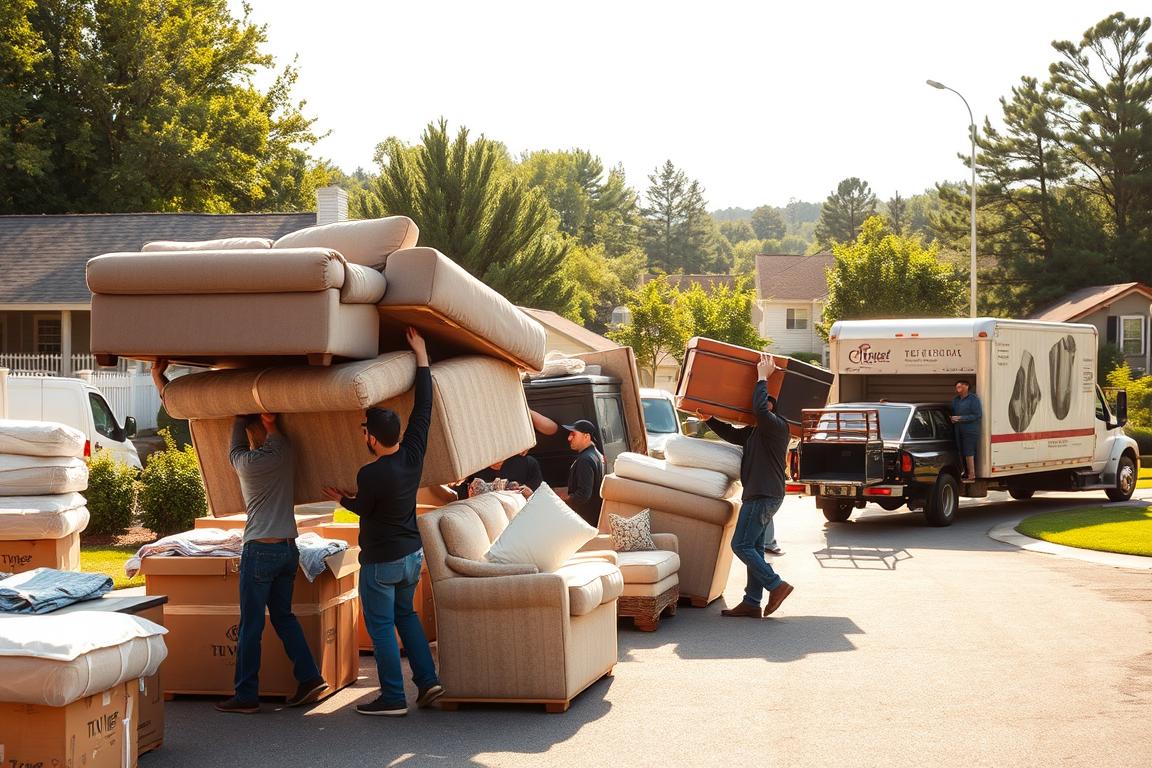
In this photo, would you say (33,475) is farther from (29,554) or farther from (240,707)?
(240,707)

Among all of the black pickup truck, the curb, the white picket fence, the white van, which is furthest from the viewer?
the white picket fence

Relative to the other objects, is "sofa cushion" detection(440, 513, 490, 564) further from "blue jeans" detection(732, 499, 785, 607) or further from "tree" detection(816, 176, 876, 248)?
"tree" detection(816, 176, 876, 248)

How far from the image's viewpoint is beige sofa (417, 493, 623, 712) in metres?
8.02

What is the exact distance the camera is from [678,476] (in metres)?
12.3

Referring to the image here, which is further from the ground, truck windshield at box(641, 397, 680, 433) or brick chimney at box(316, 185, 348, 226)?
brick chimney at box(316, 185, 348, 226)

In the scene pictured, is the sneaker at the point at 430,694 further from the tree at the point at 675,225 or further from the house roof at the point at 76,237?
the tree at the point at 675,225

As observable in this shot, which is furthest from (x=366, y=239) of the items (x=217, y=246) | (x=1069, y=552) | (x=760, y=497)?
(x=1069, y=552)

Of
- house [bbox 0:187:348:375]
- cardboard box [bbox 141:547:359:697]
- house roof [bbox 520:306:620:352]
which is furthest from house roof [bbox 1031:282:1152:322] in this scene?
cardboard box [bbox 141:547:359:697]

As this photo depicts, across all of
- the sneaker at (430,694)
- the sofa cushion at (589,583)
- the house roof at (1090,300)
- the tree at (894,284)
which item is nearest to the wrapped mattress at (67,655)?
the sneaker at (430,694)

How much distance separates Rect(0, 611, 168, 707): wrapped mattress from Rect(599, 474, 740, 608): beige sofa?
6481mm

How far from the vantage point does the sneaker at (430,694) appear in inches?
318

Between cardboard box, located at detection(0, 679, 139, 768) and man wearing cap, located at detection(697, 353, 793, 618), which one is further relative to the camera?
man wearing cap, located at detection(697, 353, 793, 618)

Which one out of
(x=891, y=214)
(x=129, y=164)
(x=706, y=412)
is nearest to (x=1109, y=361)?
(x=129, y=164)

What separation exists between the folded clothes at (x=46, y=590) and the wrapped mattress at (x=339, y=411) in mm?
1416
